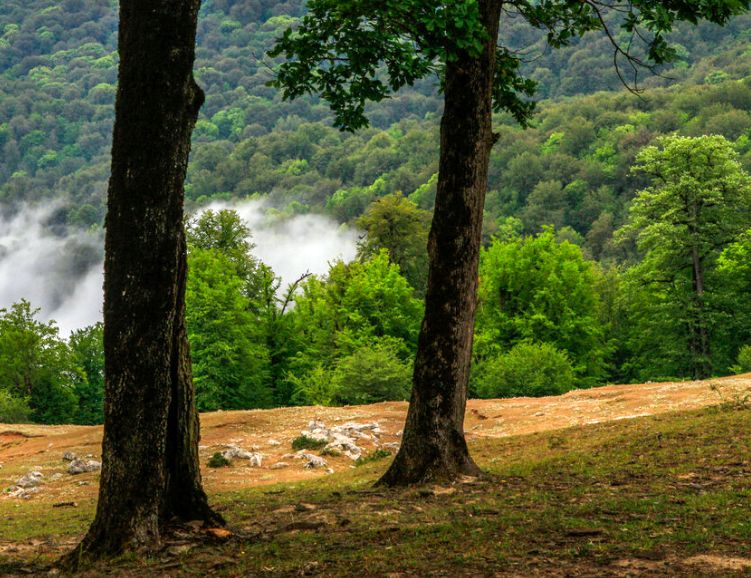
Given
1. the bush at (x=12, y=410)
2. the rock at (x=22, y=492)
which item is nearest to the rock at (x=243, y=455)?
the rock at (x=22, y=492)

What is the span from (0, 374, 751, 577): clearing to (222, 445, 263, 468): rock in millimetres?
2476

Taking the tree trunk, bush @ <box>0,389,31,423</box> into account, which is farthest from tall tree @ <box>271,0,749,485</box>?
bush @ <box>0,389,31,423</box>

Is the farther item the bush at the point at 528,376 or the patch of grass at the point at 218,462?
the bush at the point at 528,376

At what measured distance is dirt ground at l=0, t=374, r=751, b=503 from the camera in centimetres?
1820

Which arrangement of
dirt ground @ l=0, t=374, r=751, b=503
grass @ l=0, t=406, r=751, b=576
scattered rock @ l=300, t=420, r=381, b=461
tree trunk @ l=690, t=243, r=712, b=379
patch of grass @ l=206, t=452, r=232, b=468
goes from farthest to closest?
tree trunk @ l=690, t=243, r=712, b=379
scattered rock @ l=300, t=420, r=381, b=461
patch of grass @ l=206, t=452, r=232, b=468
dirt ground @ l=0, t=374, r=751, b=503
grass @ l=0, t=406, r=751, b=576

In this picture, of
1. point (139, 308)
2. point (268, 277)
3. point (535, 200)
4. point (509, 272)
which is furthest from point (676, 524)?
point (535, 200)

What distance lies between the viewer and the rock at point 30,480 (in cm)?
1845

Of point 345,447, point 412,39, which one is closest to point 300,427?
point 345,447

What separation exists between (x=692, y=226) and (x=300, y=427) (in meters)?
26.1

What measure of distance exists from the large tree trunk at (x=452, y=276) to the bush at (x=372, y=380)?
77.3ft

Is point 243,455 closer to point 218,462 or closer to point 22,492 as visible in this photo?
point 218,462

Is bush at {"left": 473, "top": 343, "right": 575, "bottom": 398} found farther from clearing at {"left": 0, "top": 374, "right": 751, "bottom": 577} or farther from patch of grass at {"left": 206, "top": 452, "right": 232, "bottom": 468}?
clearing at {"left": 0, "top": 374, "right": 751, "bottom": 577}

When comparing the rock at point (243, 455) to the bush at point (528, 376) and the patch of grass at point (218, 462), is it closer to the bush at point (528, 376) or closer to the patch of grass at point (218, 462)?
the patch of grass at point (218, 462)

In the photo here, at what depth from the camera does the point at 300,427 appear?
23672mm
